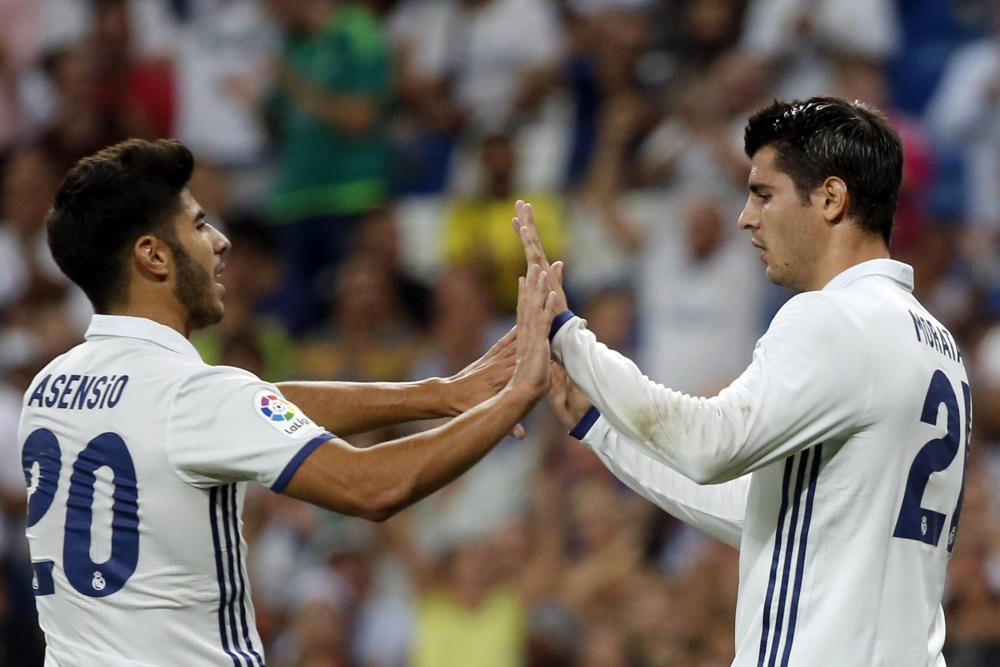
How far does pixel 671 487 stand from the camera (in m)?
4.41

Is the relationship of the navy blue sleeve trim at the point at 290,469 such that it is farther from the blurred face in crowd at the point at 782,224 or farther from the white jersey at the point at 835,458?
the blurred face in crowd at the point at 782,224

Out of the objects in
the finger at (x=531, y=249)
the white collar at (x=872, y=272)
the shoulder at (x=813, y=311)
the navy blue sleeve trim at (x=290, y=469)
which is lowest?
the navy blue sleeve trim at (x=290, y=469)

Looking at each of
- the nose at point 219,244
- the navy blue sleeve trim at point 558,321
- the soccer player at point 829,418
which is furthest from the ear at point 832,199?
the nose at point 219,244

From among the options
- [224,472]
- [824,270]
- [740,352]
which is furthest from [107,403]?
[740,352]

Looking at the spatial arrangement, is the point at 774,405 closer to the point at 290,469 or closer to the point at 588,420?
the point at 588,420

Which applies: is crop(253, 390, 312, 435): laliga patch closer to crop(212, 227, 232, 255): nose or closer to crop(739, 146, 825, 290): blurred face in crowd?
crop(212, 227, 232, 255): nose

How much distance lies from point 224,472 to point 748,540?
4.15 ft

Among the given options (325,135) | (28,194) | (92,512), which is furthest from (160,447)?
(28,194)

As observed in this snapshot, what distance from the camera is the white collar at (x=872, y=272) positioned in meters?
3.93

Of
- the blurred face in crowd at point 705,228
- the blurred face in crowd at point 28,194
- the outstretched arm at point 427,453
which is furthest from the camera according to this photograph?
the blurred face in crowd at point 28,194

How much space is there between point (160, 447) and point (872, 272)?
68.7 inches

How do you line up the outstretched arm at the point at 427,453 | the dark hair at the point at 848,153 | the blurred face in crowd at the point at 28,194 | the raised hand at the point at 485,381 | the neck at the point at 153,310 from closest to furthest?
the outstretched arm at the point at 427,453
the dark hair at the point at 848,153
the neck at the point at 153,310
the raised hand at the point at 485,381
the blurred face in crowd at the point at 28,194

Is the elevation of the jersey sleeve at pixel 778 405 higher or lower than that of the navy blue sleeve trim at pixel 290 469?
higher

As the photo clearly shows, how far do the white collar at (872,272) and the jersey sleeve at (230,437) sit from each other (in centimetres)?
130
